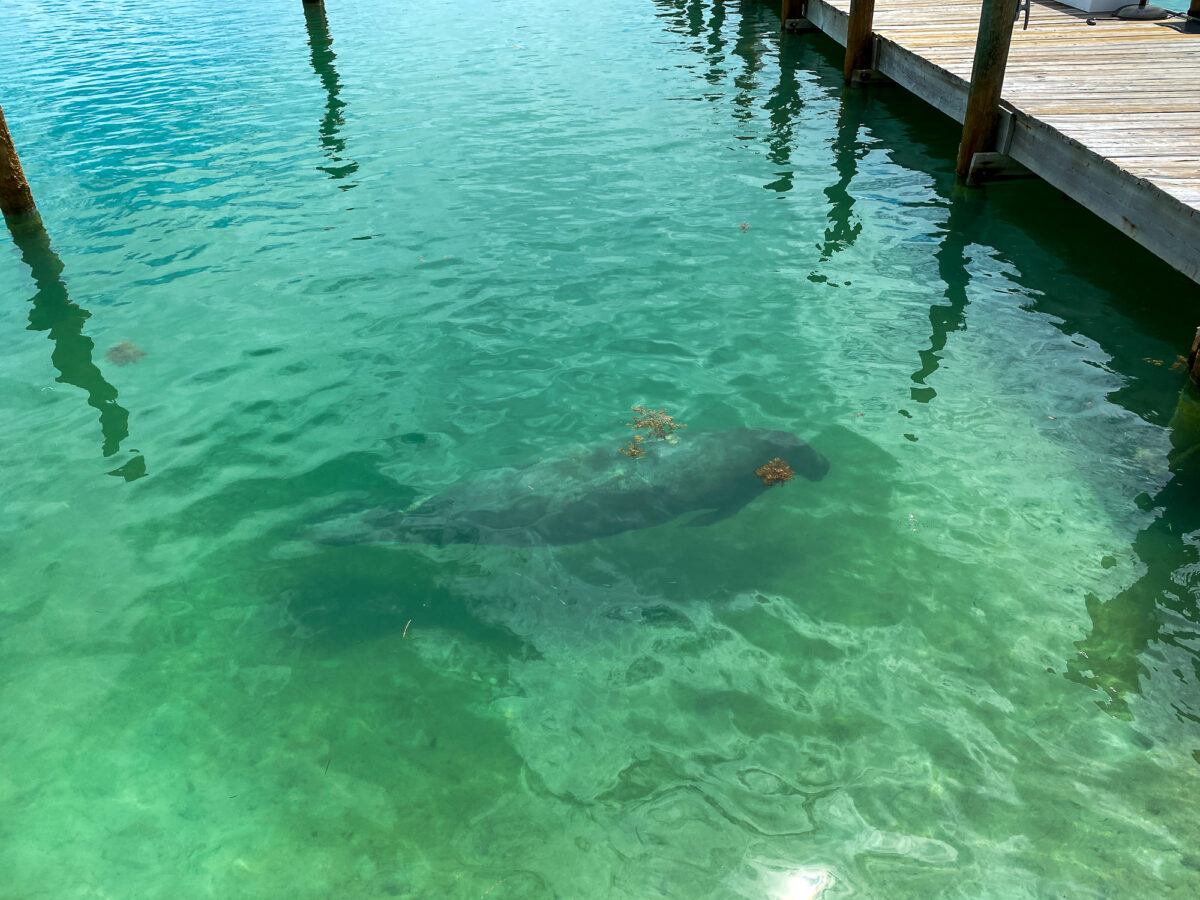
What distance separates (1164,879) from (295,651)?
181 inches

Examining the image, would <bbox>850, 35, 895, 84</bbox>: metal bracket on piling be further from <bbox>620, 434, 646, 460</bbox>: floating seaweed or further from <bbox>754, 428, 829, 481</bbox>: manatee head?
<bbox>620, 434, 646, 460</bbox>: floating seaweed

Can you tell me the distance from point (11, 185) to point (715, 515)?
1008cm

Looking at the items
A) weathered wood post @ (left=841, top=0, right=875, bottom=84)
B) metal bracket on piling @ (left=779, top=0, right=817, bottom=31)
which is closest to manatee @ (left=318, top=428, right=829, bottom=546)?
weathered wood post @ (left=841, top=0, right=875, bottom=84)

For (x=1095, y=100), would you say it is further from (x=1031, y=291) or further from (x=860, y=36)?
(x=860, y=36)

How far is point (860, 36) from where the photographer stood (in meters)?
14.6

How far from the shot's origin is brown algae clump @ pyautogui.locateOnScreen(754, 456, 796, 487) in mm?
6355

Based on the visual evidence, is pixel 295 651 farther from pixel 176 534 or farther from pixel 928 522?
pixel 928 522

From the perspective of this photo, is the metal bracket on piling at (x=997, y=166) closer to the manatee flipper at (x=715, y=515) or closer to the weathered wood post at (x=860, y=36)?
the weathered wood post at (x=860, y=36)

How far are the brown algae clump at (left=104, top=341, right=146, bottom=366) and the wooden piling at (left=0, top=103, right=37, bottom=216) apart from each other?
13.2ft

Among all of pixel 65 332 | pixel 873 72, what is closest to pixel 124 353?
pixel 65 332

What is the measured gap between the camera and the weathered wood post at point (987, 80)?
31.6 feet

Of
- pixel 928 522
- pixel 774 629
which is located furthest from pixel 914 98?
pixel 774 629

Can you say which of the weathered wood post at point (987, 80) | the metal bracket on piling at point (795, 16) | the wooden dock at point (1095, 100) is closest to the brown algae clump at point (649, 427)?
the wooden dock at point (1095, 100)

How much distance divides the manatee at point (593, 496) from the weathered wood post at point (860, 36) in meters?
10.8
